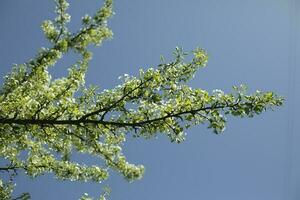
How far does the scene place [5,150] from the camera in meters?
6.70

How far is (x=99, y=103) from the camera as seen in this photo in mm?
5586

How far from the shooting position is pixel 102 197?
722cm

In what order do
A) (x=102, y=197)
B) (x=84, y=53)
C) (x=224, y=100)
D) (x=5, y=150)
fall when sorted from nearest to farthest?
(x=224, y=100) < (x=84, y=53) < (x=5, y=150) < (x=102, y=197)

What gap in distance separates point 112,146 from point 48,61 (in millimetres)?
1239

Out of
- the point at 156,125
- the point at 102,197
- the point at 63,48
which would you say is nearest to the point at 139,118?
the point at 156,125

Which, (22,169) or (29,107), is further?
(22,169)

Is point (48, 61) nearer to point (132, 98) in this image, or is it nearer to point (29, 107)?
point (29, 107)

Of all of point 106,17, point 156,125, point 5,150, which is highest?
point 106,17

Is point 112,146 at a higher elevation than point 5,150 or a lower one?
lower

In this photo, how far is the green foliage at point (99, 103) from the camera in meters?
5.30

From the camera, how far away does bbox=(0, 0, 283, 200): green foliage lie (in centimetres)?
530

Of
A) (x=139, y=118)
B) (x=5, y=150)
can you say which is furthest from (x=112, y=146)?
(x=5, y=150)

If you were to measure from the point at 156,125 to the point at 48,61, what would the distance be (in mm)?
1395

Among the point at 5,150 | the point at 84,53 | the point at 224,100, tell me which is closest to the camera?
the point at 224,100
